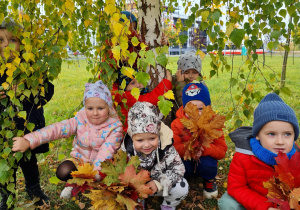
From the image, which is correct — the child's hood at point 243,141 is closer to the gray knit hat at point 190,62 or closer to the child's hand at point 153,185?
A: the child's hand at point 153,185

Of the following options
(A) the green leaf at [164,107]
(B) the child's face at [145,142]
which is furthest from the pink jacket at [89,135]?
(A) the green leaf at [164,107]

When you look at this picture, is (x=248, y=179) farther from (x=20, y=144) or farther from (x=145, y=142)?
(x=20, y=144)

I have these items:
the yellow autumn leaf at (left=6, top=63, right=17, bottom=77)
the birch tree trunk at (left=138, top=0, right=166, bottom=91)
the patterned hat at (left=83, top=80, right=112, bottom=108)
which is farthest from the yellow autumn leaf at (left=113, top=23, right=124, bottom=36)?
the birch tree trunk at (left=138, top=0, right=166, bottom=91)

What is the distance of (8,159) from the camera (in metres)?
1.54

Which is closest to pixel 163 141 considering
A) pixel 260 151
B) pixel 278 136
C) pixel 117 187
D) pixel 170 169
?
pixel 170 169

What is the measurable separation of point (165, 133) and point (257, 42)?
946 millimetres

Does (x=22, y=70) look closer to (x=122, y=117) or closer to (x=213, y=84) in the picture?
(x=122, y=117)

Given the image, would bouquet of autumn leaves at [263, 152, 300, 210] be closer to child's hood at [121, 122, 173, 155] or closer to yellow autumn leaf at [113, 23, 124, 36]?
child's hood at [121, 122, 173, 155]

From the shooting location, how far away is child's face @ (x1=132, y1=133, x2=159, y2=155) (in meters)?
1.87

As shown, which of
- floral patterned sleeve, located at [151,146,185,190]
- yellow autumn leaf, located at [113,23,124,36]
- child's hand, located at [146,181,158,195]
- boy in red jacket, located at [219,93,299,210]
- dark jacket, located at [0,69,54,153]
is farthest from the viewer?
dark jacket, located at [0,69,54,153]

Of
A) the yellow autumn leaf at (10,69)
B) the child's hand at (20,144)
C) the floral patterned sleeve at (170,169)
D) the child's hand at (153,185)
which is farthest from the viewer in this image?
the floral patterned sleeve at (170,169)

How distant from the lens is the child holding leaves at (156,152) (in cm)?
184

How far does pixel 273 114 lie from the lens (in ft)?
5.08

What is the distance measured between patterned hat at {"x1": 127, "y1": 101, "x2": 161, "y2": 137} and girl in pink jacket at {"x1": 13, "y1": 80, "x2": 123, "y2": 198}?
229 mm
